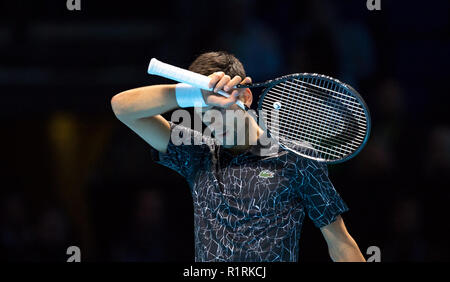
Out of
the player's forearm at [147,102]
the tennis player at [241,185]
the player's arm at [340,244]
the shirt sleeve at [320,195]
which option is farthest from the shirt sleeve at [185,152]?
the player's arm at [340,244]

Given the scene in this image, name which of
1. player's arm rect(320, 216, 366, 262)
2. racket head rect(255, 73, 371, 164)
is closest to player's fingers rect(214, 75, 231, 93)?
racket head rect(255, 73, 371, 164)

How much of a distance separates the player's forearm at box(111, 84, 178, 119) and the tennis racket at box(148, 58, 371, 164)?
57 millimetres

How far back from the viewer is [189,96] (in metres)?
1.98

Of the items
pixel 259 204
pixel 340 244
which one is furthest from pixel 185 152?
pixel 340 244

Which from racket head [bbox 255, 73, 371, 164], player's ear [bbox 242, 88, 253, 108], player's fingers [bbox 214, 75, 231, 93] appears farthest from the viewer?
player's ear [bbox 242, 88, 253, 108]

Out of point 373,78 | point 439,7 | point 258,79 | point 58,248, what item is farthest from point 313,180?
point 439,7

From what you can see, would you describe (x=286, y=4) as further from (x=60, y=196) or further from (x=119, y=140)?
(x=60, y=196)

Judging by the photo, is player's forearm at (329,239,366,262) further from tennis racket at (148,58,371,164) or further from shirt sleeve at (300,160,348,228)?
tennis racket at (148,58,371,164)

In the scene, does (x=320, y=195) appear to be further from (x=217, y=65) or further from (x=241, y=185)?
(x=217, y=65)

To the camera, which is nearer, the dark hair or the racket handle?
the racket handle

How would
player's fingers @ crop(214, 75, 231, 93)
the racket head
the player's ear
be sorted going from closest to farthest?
player's fingers @ crop(214, 75, 231, 93), the racket head, the player's ear

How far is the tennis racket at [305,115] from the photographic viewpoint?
1.98m

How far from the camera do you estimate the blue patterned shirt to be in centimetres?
194

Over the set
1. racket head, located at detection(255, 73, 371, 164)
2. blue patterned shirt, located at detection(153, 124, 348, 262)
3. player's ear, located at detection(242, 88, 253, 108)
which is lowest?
blue patterned shirt, located at detection(153, 124, 348, 262)
